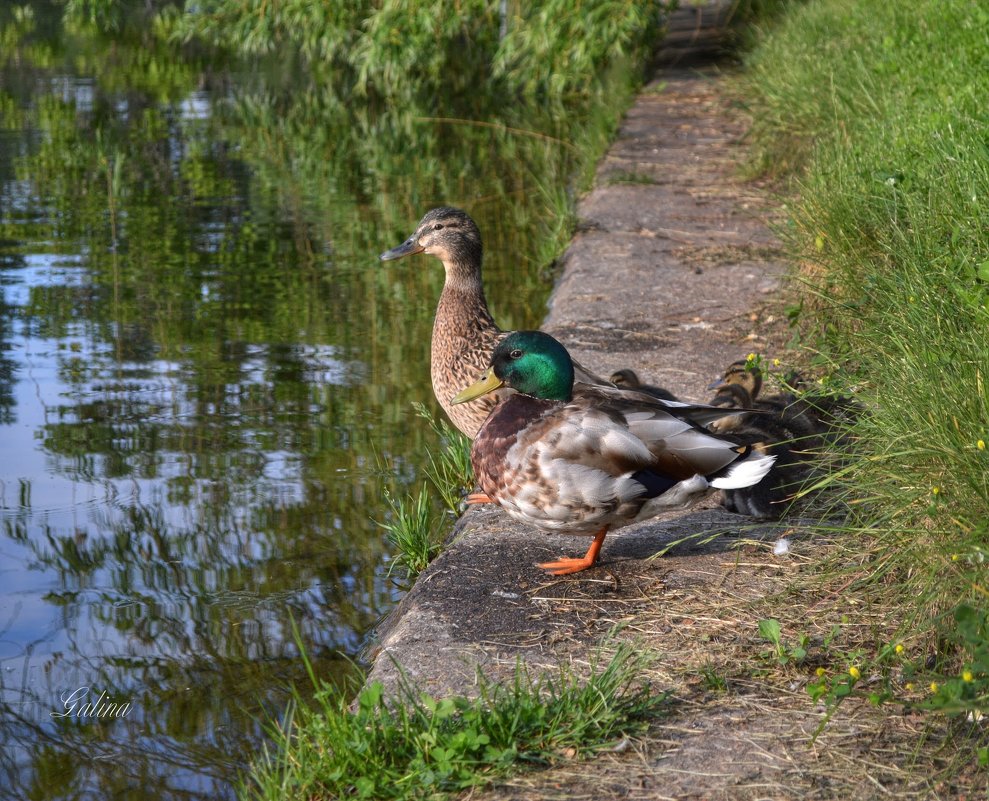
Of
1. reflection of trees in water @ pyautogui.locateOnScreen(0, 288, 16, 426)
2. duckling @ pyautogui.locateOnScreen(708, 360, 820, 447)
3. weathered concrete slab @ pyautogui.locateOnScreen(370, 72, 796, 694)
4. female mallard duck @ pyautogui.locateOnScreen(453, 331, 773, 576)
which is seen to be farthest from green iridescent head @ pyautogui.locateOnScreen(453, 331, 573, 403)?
reflection of trees in water @ pyautogui.locateOnScreen(0, 288, 16, 426)

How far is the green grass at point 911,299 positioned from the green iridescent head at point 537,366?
0.87 meters

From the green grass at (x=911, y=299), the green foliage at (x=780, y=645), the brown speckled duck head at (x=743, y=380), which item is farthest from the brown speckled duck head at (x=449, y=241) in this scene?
the green foliage at (x=780, y=645)

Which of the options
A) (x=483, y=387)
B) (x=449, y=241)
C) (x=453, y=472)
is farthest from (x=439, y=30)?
(x=483, y=387)

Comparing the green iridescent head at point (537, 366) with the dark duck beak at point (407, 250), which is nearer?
the green iridescent head at point (537, 366)

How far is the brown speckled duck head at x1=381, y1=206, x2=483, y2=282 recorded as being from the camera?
555cm

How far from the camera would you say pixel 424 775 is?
2674mm

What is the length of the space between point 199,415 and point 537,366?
2.79 m

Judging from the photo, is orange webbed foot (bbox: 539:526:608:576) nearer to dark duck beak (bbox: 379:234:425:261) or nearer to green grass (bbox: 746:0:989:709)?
green grass (bbox: 746:0:989:709)

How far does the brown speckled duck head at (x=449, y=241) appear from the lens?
5.55 m

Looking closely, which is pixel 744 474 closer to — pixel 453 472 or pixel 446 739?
pixel 446 739

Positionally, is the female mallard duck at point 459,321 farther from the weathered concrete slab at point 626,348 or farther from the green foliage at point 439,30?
the green foliage at point 439,30

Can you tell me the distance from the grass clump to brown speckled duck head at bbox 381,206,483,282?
2918 mm

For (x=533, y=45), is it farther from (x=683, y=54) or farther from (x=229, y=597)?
(x=229, y=597)

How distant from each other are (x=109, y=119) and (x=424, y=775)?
12.7 meters
